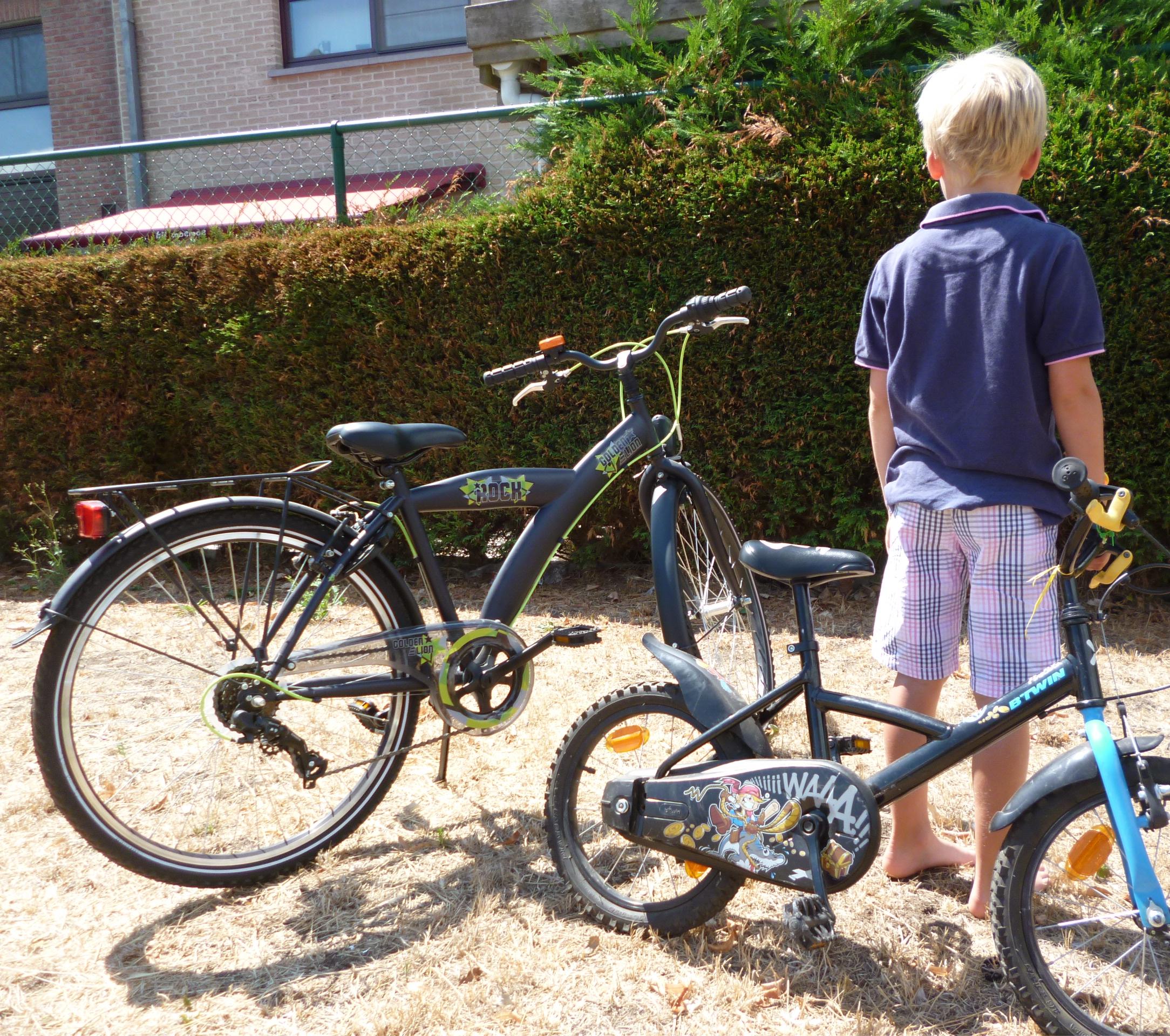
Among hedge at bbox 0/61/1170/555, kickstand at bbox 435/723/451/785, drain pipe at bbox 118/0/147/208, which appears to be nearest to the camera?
kickstand at bbox 435/723/451/785

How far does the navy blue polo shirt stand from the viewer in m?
2.08

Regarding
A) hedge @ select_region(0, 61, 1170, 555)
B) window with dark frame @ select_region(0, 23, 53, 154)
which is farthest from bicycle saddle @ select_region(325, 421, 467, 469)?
window with dark frame @ select_region(0, 23, 53, 154)

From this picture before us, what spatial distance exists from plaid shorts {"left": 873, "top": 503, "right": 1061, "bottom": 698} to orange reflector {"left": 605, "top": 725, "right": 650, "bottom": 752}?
63 centimetres

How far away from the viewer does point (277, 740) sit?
2650 mm

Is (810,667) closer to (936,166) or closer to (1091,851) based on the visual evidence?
(1091,851)

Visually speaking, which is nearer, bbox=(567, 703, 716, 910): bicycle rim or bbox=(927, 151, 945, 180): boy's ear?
bbox=(927, 151, 945, 180): boy's ear

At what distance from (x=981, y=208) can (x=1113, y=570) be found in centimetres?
84

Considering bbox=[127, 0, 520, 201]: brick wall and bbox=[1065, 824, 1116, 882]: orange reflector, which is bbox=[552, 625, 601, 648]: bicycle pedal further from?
→ bbox=[127, 0, 520, 201]: brick wall

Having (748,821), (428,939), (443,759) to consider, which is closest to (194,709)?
(443,759)

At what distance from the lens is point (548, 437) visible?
5.25 m

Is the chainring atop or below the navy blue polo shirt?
below

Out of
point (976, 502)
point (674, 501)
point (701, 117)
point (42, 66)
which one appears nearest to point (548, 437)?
point (701, 117)

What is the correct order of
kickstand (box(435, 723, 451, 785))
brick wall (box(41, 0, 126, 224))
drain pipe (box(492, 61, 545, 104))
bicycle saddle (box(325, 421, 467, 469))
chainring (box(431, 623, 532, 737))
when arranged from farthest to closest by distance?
1. brick wall (box(41, 0, 126, 224))
2. drain pipe (box(492, 61, 545, 104))
3. kickstand (box(435, 723, 451, 785))
4. chainring (box(431, 623, 532, 737))
5. bicycle saddle (box(325, 421, 467, 469))

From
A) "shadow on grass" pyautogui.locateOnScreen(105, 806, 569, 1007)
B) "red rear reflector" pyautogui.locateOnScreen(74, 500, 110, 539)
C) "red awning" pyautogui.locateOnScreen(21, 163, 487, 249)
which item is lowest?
"shadow on grass" pyautogui.locateOnScreen(105, 806, 569, 1007)
